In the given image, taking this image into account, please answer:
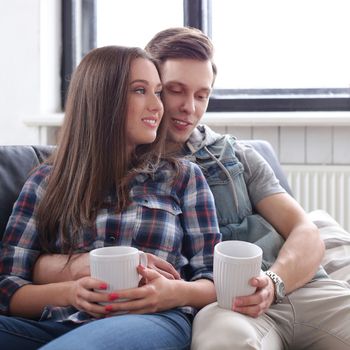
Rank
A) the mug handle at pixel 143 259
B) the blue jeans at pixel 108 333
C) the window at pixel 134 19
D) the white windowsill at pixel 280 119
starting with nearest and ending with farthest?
the blue jeans at pixel 108 333
the mug handle at pixel 143 259
the white windowsill at pixel 280 119
the window at pixel 134 19

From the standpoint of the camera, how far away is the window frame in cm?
239

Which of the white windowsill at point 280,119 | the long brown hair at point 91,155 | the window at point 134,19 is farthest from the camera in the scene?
the window at point 134,19

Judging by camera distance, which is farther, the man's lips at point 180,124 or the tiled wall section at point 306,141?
the tiled wall section at point 306,141

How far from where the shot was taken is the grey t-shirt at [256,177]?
4.58 feet

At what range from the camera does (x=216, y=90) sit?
253 centimetres

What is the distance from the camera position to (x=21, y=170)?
4.61 ft

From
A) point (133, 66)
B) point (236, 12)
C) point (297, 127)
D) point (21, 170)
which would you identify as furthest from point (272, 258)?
point (236, 12)

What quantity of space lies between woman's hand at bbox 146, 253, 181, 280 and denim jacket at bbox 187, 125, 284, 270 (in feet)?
→ 0.85

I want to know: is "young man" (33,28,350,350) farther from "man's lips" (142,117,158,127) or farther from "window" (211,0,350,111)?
"window" (211,0,350,111)

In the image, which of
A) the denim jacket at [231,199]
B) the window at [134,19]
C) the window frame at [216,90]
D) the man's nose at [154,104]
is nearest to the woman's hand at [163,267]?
the denim jacket at [231,199]

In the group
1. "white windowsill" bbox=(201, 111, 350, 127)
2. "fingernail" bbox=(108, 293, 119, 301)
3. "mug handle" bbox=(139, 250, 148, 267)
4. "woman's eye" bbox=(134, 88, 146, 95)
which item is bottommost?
"fingernail" bbox=(108, 293, 119, 301)

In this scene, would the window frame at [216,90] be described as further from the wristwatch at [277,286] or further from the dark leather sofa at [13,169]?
the wristwatch at [277,286]

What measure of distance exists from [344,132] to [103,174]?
136cm

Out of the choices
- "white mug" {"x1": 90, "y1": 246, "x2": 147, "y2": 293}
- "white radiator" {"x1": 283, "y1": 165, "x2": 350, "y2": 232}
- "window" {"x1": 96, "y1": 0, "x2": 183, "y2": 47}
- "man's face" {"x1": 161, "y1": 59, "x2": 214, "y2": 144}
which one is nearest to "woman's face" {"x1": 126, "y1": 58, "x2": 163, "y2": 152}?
"man's face" {"x1": 161, "y1": 59, "x2": 214, "y2": 144}
